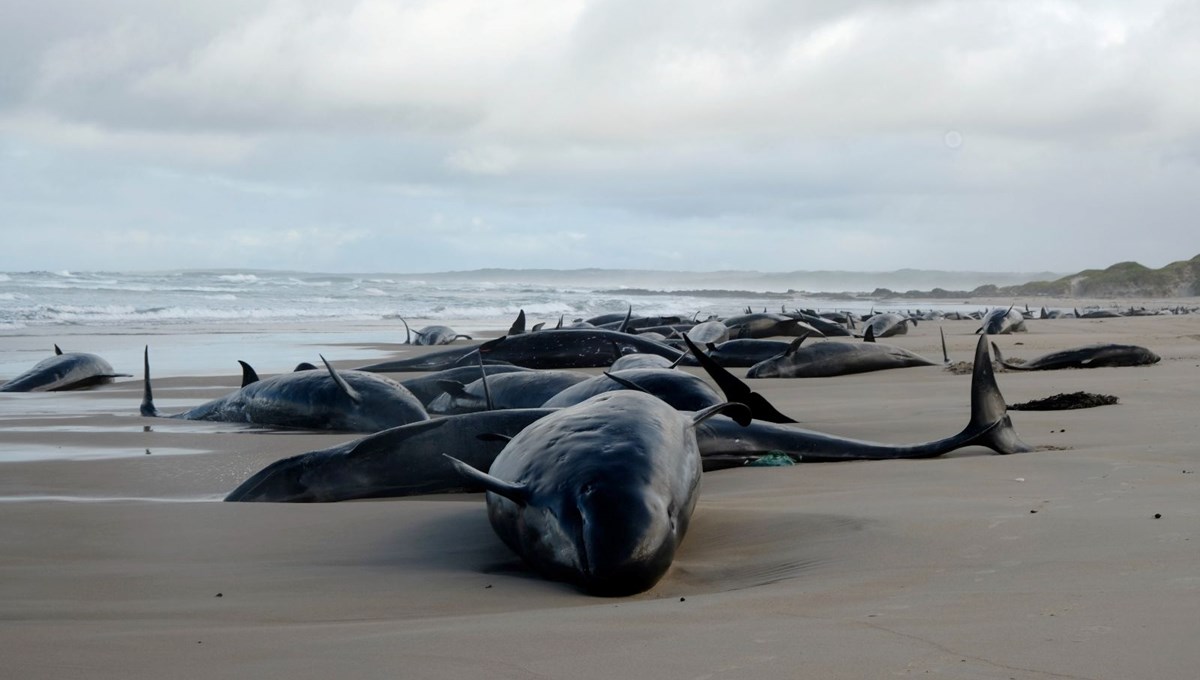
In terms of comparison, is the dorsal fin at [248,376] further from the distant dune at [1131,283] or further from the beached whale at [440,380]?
the distant dune at [1131,283]

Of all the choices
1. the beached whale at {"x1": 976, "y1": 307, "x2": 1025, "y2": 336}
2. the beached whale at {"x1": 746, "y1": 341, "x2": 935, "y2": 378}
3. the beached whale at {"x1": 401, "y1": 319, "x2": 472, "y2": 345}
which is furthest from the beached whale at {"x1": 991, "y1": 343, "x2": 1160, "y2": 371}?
the beached whale at {"x1": 401, "y1": 319, "x2": 472, "y2": 345}

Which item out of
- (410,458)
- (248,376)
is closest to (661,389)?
(410,458)

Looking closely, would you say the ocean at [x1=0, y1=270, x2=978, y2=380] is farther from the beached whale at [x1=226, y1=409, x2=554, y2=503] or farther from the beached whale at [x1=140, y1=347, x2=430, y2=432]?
the beached whale at [x1=226, y1=409, x2=554, y2=503]

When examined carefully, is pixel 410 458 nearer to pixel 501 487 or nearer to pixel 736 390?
pixel 736 390

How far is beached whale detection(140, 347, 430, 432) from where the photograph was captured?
6758 millimetres

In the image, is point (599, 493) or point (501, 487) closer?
point (599, 493)

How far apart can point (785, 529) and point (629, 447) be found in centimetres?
65

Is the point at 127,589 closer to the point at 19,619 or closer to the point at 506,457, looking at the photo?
the point at 19,619

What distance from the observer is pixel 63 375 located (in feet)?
34.8

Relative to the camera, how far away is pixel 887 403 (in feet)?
26.2

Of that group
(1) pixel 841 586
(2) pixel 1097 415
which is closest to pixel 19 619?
(1) pixel 841 586

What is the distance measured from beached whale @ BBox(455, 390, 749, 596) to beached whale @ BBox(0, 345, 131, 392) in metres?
8.44

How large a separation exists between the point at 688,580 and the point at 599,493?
353 mm

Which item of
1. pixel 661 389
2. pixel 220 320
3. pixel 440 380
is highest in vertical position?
pixel 661 389
